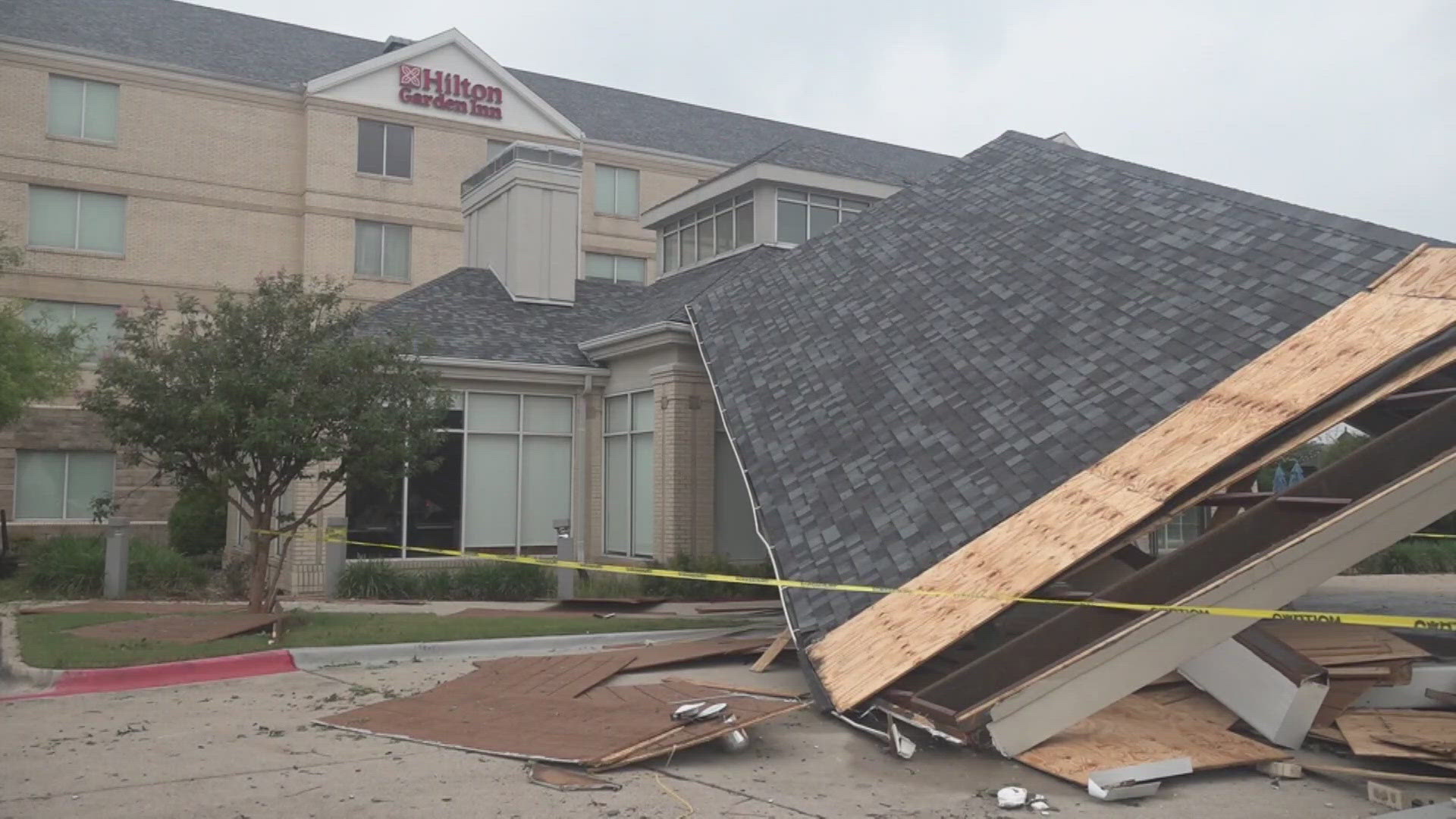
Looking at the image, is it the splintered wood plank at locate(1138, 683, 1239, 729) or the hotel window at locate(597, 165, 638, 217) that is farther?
the hotel window at locate(597, 165, 638, 217)

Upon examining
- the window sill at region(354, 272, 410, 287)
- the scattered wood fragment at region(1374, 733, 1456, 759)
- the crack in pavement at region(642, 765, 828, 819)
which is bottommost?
the crack in pavement at region(642, 765, 828, 819)

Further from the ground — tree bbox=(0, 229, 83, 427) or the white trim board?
tree bbox=(0, 229, 83, 427)

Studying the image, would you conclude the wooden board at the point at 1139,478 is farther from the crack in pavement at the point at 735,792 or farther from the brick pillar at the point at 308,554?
the brick pillar at the point at 308,554

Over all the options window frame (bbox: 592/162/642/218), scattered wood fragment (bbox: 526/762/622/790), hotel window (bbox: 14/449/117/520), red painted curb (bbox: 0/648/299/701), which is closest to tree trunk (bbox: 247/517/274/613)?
red painted curb (bbox: 0/648/299/701)

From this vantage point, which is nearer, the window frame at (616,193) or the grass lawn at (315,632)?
the grass lawn at (315,632)

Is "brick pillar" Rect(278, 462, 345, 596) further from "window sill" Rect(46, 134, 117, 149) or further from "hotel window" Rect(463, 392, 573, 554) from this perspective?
"window sill" Rect(46, 134, 117, 149)

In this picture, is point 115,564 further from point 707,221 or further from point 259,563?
point 707,221

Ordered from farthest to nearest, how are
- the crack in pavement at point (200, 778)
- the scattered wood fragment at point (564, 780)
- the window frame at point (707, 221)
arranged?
the window frame at point (707, 221), the scattered wood fragment at point (564, 780), the crack in pavement at point (200, 778)

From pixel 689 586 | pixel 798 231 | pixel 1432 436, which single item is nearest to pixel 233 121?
pixel 798 231

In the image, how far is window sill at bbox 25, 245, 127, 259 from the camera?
33.5 metres

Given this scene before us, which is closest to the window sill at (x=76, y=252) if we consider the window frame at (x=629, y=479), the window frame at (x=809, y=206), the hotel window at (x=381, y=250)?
the hotel window at (x=381, y=250)

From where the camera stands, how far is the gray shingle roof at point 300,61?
34656 millimetres

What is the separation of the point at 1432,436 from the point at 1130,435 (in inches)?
99.6

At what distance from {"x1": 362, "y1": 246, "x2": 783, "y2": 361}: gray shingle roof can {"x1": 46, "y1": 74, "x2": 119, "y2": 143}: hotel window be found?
15625mm
